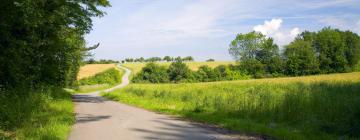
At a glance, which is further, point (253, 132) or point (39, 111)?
point (39, 111)

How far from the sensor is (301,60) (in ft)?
305

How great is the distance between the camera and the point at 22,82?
19.1 m

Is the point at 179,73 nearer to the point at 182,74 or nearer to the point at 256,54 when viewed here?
the point at 182,74

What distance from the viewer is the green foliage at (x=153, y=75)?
96562 mm

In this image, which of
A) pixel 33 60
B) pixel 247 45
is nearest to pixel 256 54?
pixel 247 45

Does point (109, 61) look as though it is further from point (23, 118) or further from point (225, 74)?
point (23, 118)

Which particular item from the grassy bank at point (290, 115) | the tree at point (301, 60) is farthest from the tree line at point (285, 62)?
the grassy bank at point (290, 115)

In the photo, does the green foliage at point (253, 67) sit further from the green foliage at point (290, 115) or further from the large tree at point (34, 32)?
the green foliage at point (290, 115)

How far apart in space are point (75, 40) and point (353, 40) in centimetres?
8183

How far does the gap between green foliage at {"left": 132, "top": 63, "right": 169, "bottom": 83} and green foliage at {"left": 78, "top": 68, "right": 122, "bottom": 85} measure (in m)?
4.91

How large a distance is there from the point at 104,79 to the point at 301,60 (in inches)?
1944

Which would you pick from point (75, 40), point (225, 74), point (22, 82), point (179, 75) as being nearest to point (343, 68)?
point (225, 74)

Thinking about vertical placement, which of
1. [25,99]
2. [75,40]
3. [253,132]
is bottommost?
[253,132]

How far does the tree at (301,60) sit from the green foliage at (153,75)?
31446 mm
